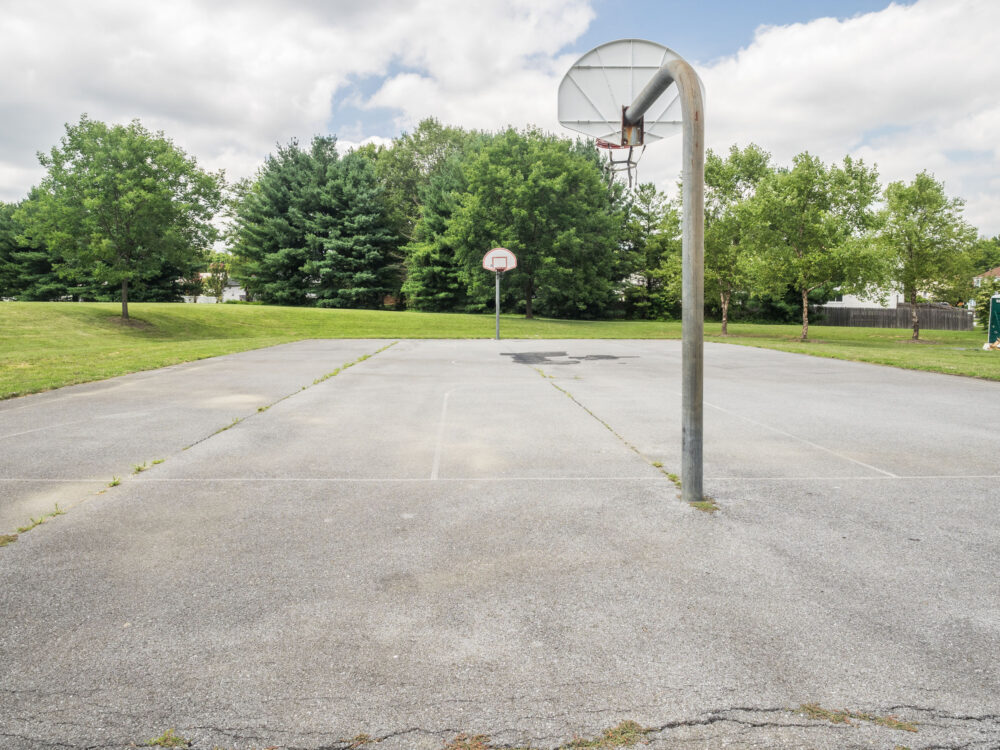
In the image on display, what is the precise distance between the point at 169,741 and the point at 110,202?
32.0 m

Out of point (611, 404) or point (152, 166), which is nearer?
point (611, 404)

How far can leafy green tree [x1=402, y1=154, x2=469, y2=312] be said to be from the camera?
5150cm

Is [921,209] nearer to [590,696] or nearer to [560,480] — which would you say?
[560,480]

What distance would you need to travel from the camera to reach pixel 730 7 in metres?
11.4

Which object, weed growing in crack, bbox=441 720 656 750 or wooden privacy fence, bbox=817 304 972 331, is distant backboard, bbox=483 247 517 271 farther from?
wooden privacy fence, bbox=817 304 972 331

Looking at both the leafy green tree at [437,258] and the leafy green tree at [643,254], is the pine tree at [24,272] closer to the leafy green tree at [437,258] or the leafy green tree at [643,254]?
the leafy green tree at [437,258]

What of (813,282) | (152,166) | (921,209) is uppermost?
(152,166)

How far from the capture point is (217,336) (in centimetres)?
2967

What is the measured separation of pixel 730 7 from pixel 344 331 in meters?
25.3

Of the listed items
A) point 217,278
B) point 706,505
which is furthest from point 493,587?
point 217,278

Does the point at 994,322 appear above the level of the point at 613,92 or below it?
below

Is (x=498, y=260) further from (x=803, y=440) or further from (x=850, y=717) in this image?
(x=850, y=717)

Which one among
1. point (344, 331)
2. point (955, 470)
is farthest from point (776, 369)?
point (344, 331)

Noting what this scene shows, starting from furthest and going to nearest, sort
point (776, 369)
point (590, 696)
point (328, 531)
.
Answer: point (776, 369)
point (328, 531)
point (590, 696)
